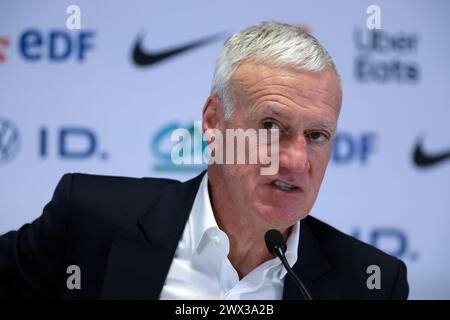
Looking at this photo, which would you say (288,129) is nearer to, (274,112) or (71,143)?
(274,112)

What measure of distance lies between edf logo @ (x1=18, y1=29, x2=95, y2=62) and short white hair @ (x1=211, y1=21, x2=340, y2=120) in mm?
954

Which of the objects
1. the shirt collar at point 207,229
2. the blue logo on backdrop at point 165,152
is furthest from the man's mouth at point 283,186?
the blue logo on backdrop at point 165,152

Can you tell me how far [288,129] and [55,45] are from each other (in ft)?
4.20

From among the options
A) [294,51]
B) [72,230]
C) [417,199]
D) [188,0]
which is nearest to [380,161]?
[417,199]

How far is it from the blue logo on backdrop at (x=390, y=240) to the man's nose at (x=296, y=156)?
1.10 meters

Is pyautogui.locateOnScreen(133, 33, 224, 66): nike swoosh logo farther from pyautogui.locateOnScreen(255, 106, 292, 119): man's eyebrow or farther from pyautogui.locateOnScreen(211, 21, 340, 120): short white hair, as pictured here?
pyautogui.locateOnScreen(255, 106, 292, 119): man's eyebrow

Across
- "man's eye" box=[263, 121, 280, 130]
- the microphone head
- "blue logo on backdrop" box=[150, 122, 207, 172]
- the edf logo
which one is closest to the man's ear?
"man's eye" box=[263, 121, 280, 130]

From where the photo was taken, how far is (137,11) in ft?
8.39

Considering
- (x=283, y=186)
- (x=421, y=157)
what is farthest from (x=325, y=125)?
(x=421, y=157)

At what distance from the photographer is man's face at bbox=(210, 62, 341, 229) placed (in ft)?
5.11

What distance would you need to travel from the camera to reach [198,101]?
8.26 ft

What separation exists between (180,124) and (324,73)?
98 cm

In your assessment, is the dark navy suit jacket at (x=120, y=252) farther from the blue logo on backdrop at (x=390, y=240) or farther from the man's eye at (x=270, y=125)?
the blue logo on backdrop at (x=390, y=240)

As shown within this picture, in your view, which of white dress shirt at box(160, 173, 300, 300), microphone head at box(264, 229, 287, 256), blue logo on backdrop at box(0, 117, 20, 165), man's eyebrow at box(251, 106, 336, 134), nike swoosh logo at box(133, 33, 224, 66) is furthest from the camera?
nike swoosh logo at box(133, 33, 224, 66)
